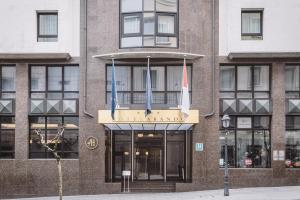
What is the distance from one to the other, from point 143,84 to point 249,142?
7345 mm

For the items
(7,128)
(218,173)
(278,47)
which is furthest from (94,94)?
(278,47)

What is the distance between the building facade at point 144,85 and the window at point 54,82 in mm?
61

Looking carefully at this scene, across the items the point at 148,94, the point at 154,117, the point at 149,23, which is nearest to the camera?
the point at 148,94

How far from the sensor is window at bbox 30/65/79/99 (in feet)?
103

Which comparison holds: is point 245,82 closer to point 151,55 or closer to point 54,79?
point 151,55

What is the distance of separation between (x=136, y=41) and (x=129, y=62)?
156cm

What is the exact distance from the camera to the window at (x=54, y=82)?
31.5 meters

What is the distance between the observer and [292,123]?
3106 centimetres

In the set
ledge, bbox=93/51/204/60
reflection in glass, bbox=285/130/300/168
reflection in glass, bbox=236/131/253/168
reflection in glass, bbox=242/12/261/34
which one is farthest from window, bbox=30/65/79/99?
reflection in glass, bbox=285/130/300/168

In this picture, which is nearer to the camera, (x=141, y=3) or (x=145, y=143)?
(x=141, y=3)

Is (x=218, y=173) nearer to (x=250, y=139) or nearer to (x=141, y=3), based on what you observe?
(x=250, y=139)

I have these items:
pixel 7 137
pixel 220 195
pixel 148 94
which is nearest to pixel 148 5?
pixel 148 94

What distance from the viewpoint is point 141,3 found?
30031 mm

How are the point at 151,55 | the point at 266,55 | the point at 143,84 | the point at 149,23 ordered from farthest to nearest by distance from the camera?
the point at 143,84
the point at 266,55
the point at 149,23
the point at 151,55
